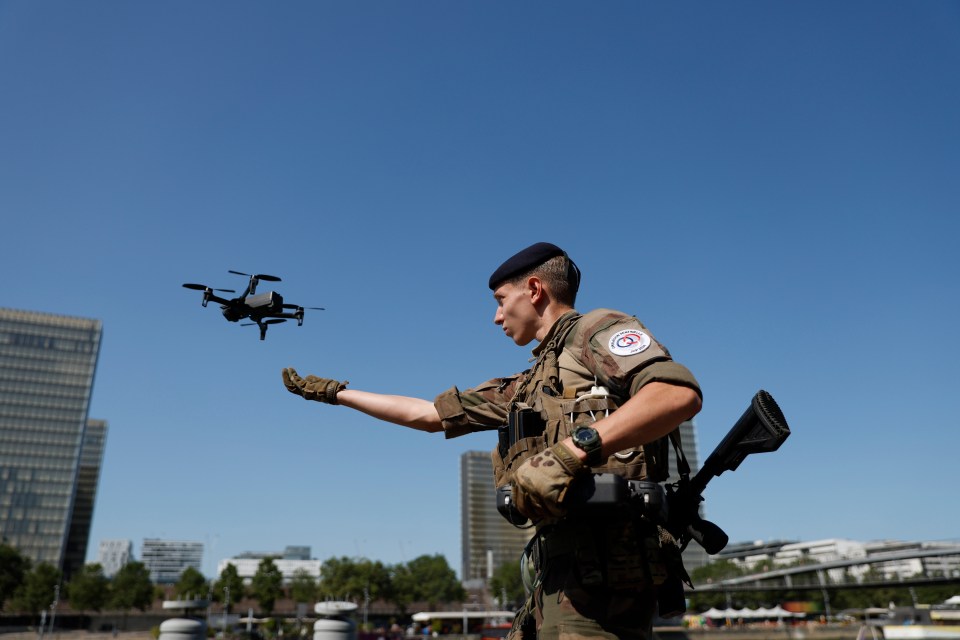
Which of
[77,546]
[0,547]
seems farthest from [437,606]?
[77,546]

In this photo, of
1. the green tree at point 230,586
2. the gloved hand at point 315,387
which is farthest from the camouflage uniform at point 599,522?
the green tree at point 230,586

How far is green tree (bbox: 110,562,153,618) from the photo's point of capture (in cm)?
7831

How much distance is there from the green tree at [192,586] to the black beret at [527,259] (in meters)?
88.3

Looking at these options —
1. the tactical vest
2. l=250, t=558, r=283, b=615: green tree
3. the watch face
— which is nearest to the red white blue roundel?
the tactical vest

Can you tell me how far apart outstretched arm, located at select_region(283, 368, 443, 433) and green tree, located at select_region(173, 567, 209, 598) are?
286 feet

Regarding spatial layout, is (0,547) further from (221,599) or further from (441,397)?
(441,397)

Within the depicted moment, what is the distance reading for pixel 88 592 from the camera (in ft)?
252

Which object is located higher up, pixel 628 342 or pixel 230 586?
pixel 628 342

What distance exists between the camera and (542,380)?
3.17 metres

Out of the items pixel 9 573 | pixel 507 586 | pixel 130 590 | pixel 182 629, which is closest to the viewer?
pixel 182 629

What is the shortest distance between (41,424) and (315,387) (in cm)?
14891

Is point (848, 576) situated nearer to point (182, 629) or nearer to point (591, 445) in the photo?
point (182, 629)

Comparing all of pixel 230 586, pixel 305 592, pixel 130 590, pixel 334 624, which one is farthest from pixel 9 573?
pixel 334 624

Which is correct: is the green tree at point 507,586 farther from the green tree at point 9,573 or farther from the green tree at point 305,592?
the green tree at point 9,573
